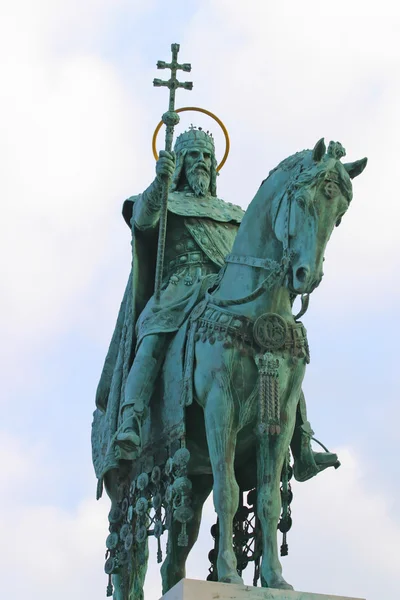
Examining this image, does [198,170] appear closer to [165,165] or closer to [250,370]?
[165,165]

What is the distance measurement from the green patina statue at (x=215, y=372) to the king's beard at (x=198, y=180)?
0.82 feet

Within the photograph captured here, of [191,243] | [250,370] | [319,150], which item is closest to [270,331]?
[250,370]

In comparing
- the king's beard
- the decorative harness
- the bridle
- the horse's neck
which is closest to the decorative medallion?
the decorative harness

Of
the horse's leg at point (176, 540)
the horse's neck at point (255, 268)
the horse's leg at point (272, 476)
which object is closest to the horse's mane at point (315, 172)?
the horse's neck at point (255, 268)

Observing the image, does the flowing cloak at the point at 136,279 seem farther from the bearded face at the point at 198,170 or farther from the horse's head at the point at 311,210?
the horse's head at the point at 311,210

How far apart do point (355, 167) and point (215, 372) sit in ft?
A: 7.23

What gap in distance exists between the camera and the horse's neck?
11.8 metres

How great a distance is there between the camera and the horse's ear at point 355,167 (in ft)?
38.3

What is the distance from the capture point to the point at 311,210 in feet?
36.8

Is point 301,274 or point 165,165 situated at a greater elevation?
point 165,165

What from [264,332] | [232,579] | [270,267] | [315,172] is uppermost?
[315,172]

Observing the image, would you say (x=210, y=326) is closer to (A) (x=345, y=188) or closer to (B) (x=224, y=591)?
(A) (x=345, y=188)

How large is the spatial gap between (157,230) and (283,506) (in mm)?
3227

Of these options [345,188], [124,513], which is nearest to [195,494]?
[124,513]
